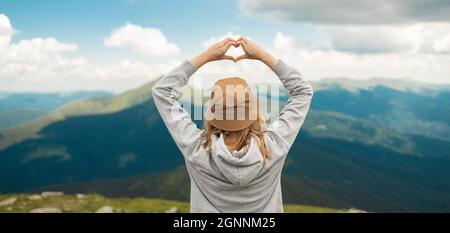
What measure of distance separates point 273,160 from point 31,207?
16273 cm

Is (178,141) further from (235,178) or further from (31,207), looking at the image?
(31,207)

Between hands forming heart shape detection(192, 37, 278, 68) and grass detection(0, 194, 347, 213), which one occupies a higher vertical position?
hands forming heart shape detection(192, 37, 278, 68)

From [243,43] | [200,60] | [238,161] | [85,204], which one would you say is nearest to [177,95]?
[200,60]

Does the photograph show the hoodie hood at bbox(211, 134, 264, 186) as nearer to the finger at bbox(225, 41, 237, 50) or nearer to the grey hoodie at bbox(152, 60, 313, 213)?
the grey hoodie at bbox(152, 60, 313, 213)

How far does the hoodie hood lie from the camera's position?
4672mm

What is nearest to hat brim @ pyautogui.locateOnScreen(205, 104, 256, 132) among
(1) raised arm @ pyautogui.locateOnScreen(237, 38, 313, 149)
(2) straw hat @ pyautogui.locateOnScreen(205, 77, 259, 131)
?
(2) straw hat @ pyautogui.locateOnScreen(205, 77, 259, 131)

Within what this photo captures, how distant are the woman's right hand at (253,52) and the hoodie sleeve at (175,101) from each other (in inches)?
20.5

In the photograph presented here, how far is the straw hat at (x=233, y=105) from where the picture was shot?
4.65 meters

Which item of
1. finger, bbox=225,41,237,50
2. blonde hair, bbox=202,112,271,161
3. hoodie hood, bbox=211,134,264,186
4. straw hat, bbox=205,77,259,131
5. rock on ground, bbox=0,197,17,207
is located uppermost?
finger, bbox=225,41,237,50

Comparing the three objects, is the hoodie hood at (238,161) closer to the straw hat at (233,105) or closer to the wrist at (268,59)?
the straw hat at (233,105)

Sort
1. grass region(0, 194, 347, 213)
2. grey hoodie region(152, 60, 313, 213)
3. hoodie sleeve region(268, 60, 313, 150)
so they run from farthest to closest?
grass region(0, 194, 347, 213) < hoodie sleeve region(268, 60, 313, 150) < grey hoodie region(152, 60, 313, 213)

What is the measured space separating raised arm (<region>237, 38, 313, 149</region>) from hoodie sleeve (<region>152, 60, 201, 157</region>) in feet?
2.07
